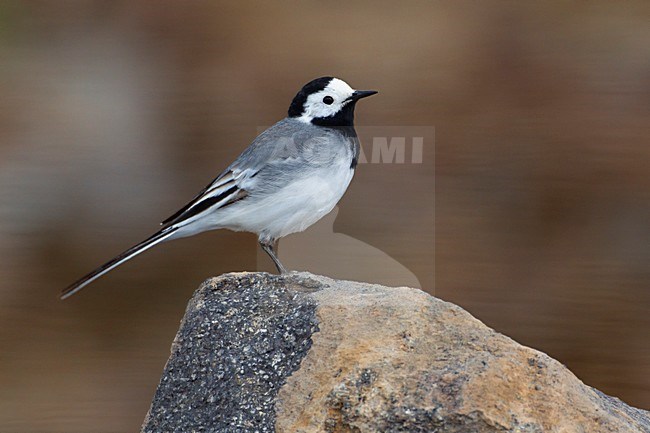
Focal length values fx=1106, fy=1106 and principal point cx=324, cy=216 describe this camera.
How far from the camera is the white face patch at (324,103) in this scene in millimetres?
5895

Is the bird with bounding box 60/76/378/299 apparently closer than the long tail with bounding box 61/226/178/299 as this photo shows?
No

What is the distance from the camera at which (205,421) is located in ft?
13.5

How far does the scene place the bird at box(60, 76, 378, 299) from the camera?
5.57m

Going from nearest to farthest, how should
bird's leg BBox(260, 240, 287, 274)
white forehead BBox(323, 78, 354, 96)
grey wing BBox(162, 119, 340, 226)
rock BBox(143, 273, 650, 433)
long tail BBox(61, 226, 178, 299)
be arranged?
rock BBox(143, 273, 650, 433) → long tail BBox(61, 226, 178, 299) → grey wing BBox(162, 119, 340, 226) → bird's leg BBox(260, 240, 287, 274) → white forehead BBox(323, 78, 354, 96)

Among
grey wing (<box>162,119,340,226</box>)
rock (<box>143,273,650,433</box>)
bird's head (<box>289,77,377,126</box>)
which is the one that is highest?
bird's head (<box>289,77,377,126</box>)

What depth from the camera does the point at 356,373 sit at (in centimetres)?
393

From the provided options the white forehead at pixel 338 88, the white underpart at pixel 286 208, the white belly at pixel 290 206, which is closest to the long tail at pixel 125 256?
the white underpart at pixel 286 208

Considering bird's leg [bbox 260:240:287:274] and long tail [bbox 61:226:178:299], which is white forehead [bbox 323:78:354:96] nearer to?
bird's leg [bbox 260:240:287:274]

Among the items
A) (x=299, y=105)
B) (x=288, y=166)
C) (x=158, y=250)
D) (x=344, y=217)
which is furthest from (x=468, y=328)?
(x=158, y=250)

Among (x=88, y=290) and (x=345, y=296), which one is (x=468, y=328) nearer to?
(x=345, y=296)

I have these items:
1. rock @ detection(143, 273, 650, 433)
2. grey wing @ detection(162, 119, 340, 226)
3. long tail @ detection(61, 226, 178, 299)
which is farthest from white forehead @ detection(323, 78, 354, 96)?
rock @ detection(143, 273, 650, 433)

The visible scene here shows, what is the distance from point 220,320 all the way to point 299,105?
1.88 metres

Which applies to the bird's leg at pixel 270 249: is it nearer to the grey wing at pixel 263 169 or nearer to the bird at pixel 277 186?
the bird at pixel 277 186

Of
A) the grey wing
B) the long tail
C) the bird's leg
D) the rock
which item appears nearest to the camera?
the rock
